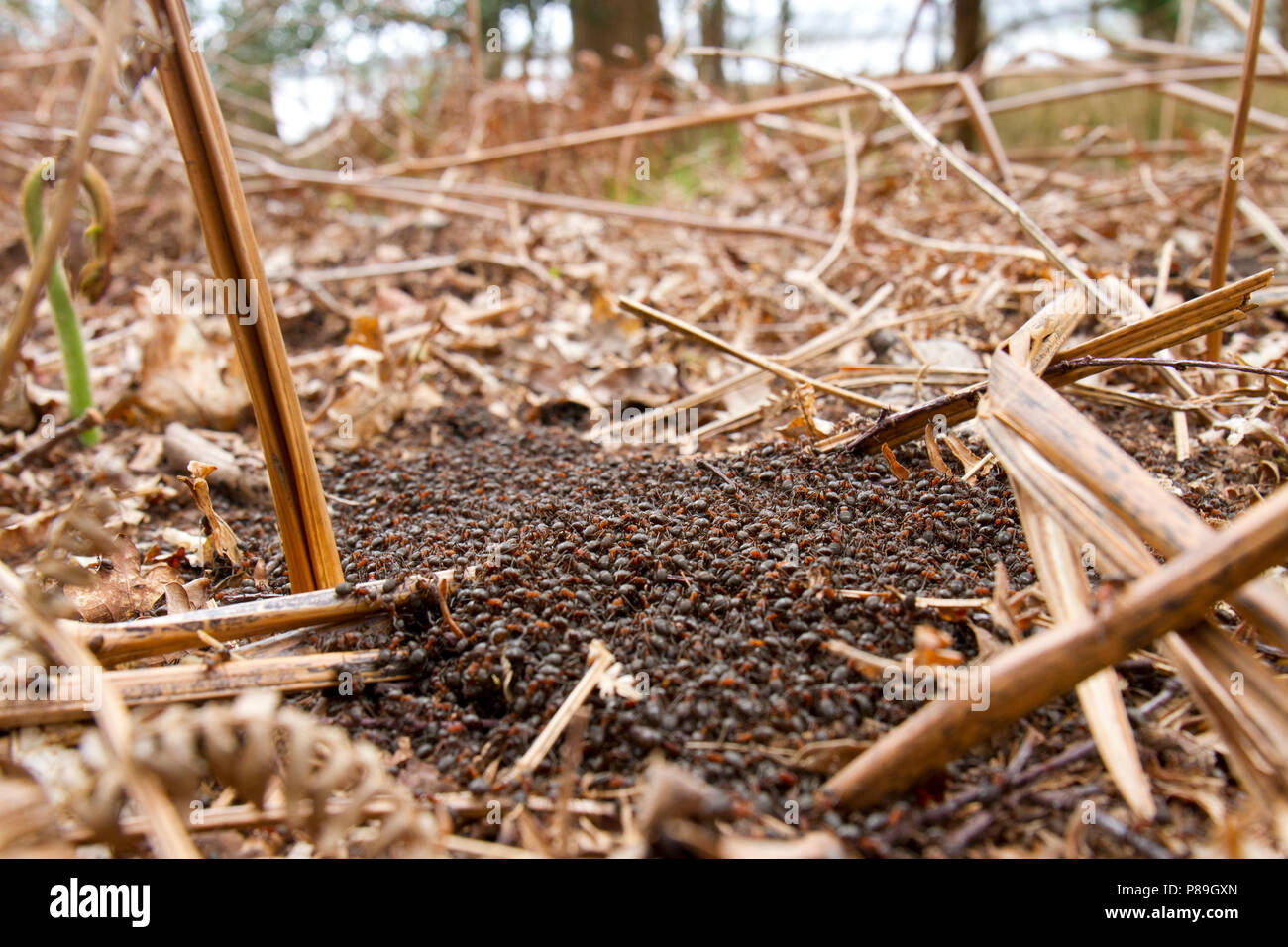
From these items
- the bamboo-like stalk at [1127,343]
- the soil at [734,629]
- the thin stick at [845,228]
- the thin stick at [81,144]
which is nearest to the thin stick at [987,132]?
the thin stick at [845,228]

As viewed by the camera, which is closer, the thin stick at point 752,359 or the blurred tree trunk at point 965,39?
the thin stick at point 752,359

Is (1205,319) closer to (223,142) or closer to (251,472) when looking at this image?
(223,142)

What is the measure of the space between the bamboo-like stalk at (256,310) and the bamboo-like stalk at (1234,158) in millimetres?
3370

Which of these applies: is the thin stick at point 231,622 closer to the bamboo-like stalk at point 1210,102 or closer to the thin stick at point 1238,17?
the thin stick at point 1238,17

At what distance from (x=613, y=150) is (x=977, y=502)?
6502mm

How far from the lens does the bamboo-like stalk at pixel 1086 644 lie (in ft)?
5.17

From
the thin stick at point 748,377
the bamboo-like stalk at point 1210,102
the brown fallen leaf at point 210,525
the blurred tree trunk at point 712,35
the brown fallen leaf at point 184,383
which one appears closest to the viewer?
the brown fallen leaf at point 210,525

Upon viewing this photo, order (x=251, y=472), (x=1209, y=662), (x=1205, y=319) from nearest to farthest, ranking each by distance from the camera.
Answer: (x=1209, y=662), (x=1205, y=319), (x=251, y=472)

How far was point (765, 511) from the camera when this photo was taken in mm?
2832

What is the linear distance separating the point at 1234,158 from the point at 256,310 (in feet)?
12.0

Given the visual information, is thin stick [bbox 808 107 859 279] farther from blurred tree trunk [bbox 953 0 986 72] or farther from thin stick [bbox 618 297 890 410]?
blurred tree trunk [bbox 953 0 986 72]

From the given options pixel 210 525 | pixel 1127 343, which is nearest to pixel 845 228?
pixel 1127 343
